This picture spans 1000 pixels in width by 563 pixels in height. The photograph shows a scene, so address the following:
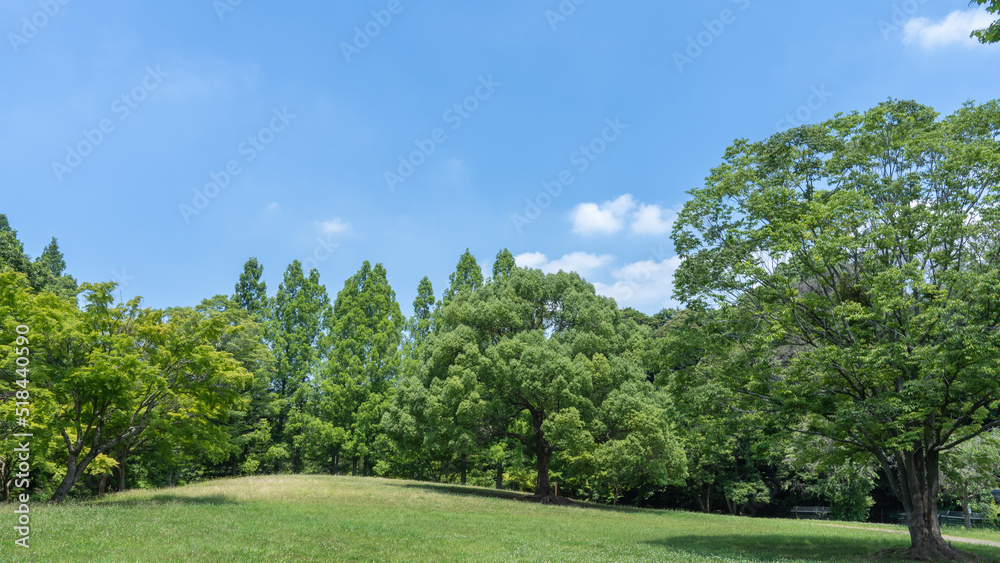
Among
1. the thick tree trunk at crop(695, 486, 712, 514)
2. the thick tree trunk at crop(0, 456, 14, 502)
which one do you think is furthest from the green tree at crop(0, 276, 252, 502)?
the thick tree trunk at crop(695, 486, 712, 514)

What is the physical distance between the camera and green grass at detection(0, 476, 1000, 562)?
37.6 feet

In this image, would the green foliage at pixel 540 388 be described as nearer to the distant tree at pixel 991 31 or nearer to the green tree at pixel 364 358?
the green tree at pixel 364 358

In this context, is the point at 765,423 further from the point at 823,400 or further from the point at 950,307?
the point at 950,307

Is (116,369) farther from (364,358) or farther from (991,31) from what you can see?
(364,358)

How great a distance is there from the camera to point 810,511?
41.8 meters

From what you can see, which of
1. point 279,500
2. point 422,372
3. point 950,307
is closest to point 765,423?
point 950,307

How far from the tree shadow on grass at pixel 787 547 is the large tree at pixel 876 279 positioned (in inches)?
74.5

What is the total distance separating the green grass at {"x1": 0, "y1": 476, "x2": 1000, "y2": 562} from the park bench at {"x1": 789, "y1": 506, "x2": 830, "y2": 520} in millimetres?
22471

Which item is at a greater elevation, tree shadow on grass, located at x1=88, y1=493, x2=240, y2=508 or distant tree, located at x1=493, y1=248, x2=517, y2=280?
distant tree, located at x1=493, y1=248, x2=517, y2=280

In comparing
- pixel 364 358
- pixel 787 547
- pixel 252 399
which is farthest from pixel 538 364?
pixel 252 399

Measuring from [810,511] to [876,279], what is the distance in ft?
119

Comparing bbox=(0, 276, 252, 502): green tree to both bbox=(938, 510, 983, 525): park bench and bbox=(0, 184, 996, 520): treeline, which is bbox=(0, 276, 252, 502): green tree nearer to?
bbox=(0, 184, 996, 520): treeline

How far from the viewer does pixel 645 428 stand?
2883cm

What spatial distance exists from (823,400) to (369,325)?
38629 millimetres
